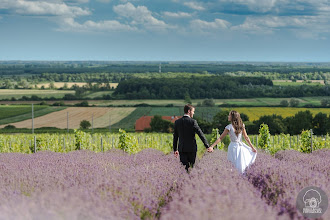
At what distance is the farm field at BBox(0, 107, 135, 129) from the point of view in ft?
220

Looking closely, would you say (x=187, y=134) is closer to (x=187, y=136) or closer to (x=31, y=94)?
(x=187, y=136)

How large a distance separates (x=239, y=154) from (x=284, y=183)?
261cm

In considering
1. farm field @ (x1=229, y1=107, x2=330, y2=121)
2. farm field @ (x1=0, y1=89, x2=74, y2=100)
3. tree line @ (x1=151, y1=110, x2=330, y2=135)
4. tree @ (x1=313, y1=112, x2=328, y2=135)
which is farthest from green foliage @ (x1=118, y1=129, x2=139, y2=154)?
farm field @ (x1=0, y1=89, x2=74, y2=100)

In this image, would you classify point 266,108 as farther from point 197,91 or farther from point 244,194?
point 244,194

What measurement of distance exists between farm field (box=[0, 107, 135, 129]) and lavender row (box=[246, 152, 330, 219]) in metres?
61.5

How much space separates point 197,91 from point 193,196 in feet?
349

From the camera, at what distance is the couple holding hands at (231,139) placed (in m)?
7.53

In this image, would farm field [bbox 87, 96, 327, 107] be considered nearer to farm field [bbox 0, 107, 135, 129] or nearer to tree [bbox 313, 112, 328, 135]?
farm field [bbox 0, 107, 135, 129]

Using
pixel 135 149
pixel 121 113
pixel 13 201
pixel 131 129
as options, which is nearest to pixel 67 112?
pixel 121 113

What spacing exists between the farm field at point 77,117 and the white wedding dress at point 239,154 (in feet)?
195

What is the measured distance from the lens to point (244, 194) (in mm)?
3877

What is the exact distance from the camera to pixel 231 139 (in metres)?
7.80

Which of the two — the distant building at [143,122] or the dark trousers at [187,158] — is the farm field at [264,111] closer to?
the distant building at [143,122]

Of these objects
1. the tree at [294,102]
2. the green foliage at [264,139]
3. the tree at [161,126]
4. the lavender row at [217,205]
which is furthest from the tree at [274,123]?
the lavender row at [217,205]
